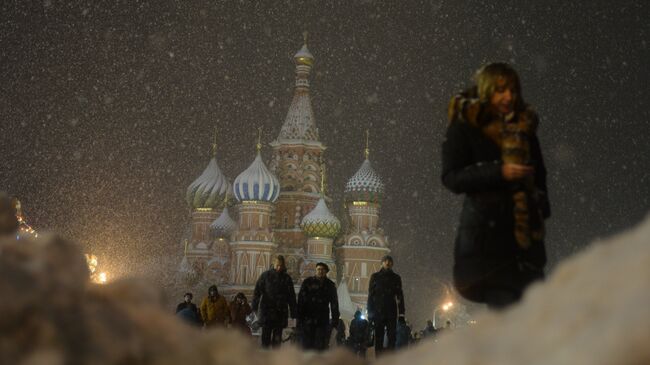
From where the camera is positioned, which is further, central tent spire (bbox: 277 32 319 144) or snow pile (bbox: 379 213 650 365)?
central tent spire (bbox: 277 32 319 144)

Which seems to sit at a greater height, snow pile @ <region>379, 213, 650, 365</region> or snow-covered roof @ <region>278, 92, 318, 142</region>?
snow-covered roof @ <region>278, 92, 318, 142</region>

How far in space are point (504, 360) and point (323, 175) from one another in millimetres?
50215

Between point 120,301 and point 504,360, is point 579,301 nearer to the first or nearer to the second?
point 504,360

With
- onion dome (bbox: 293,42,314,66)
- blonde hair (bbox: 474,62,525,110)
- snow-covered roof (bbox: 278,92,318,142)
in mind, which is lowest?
blonde hair (bbox: 474,62,525,110)

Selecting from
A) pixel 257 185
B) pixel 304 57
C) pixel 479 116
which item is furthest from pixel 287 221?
pixel 479 116

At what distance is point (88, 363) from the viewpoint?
1290mm

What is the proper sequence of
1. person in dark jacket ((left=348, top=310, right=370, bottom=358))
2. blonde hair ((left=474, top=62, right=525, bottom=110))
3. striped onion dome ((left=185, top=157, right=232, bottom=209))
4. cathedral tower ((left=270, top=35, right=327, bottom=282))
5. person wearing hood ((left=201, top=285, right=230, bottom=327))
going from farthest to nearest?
striped onion dome ((left=185, top=157, right=232, bottom=209)) → cathedral tower ((left=270, top=35, right=327, bottom=282)) → person in dark jacket ((left=348, top=310, right=370, bottom=358)) → person wearing hood ((left=201, top=285, right=230, bottom=327)) → blonde hair ((left=474, top=62, right=525, bottom=110))

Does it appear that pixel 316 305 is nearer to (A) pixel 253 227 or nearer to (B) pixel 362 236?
(A) pixel 253 227

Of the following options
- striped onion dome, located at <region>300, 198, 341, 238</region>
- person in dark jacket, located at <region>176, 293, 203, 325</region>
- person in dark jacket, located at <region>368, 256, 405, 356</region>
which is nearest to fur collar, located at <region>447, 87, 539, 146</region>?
person in dark jacket, located at <region>368, 256, 405, 356</region>

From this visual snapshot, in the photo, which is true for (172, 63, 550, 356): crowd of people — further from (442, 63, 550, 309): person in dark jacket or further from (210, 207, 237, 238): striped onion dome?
(210, 207, 237, 238): striped onion dome

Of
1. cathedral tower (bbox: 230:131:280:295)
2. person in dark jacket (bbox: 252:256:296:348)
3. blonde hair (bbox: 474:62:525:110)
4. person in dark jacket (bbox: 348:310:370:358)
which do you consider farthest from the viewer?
cathedral tower (bbox: 230:131:280:295)

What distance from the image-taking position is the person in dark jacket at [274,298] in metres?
10.1

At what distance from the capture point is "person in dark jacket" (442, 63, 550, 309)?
3012 mm

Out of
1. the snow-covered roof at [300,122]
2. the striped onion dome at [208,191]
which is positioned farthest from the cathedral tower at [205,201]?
the snow-covered roof at [300,122]
